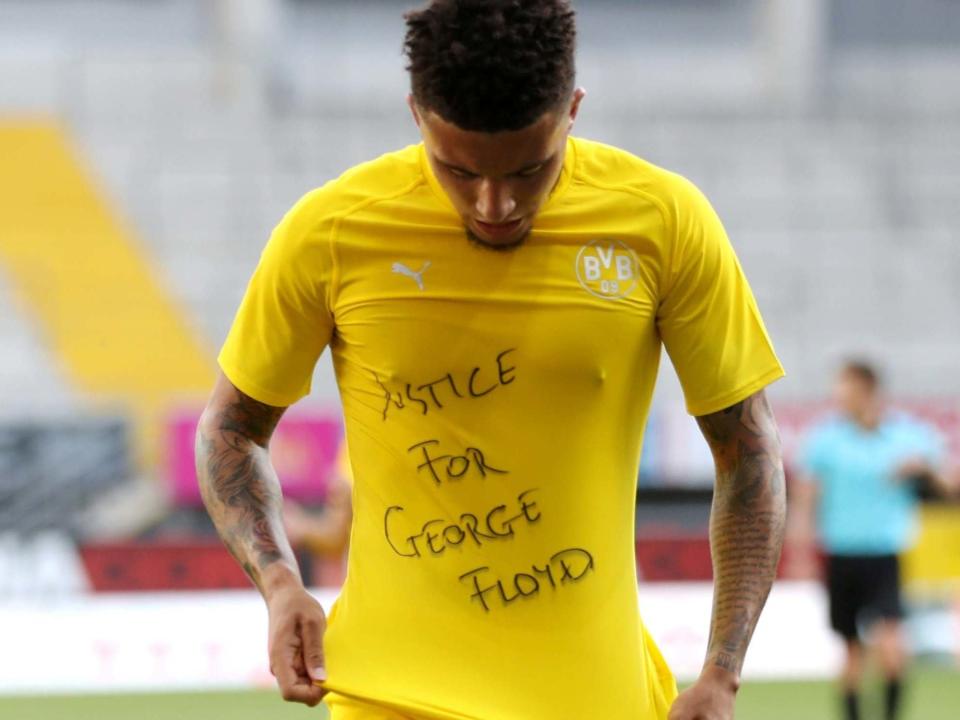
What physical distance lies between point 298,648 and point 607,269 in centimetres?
74

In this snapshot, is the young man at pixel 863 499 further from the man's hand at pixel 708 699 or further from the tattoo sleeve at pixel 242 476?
the man's hand at pixel 708 699

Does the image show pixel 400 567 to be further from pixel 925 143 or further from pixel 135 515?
pixel 925 143

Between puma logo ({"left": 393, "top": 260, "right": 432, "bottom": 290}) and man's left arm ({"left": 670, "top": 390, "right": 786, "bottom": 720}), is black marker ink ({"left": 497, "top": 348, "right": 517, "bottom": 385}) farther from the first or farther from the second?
man's left arm ({"left": 670, "top": 390, "right": 786, "bottom": 720})

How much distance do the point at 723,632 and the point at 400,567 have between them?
51 cm

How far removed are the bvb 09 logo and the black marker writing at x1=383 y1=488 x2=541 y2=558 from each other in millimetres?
322

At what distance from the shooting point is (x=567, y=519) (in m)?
2.63

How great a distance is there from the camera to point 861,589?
29.6 feet

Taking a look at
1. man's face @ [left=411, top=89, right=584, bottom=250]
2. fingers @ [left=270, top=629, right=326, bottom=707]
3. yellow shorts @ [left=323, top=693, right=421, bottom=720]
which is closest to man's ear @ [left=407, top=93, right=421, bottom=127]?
man's face @ [left=411, top=89, right=584, bottom=250]

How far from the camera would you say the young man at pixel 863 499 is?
29.3ft

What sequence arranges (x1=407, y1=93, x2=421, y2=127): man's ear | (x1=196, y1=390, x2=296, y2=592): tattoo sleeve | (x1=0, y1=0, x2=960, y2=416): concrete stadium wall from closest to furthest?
(x1=407, y1=93, x2=421, y2=127): man's ear, (x1=196, y1=390, x2=296, y2=592): tattoo sleeve, (x1=0, y1=0, x2=960, y2=416): concrete stadium wall

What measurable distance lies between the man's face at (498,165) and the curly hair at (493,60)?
0.02 m

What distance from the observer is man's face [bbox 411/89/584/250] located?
2408mm

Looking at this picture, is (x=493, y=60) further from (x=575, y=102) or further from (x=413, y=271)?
(x=413, y=271)

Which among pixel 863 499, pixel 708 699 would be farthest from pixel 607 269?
pixel 863 499
